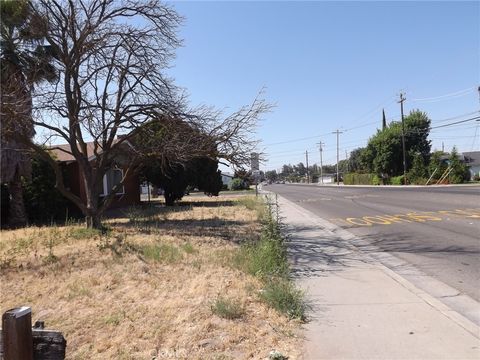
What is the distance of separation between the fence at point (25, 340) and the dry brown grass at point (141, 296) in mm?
1913

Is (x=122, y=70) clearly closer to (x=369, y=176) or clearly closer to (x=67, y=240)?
(x=67, y=240)

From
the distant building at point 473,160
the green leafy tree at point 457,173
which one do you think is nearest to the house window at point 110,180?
the green leafy tree at point 457,173

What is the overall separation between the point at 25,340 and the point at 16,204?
56.6 feet

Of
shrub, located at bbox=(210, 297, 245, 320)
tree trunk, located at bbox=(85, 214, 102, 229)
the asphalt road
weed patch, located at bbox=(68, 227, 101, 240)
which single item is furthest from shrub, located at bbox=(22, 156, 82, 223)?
shrub, located at bbox=(210, 297, 245, 320)

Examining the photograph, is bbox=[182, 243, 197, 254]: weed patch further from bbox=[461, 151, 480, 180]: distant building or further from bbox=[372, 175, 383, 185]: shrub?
bbox=[461, 151, 480, 180]: distant building

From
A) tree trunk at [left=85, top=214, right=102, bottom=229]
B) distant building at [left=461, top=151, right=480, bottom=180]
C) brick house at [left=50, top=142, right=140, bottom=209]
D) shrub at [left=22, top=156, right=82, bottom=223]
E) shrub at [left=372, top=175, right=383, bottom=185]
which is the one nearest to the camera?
tree trunk at [left=85, top=214, right=102, bottom=229]

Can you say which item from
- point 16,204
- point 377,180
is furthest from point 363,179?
point 16,204

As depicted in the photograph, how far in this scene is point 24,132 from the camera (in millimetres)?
13977

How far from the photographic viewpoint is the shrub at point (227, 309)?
225 inches

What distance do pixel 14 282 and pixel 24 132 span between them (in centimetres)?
714

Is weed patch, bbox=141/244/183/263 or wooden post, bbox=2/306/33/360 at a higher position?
wooden post, bbox=2/306/33/360

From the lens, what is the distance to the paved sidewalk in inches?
180

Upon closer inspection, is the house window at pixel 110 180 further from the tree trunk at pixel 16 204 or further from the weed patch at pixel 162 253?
the weed patch at pixel 162 253

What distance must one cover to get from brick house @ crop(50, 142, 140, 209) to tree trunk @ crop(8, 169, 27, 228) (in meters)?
1.91
